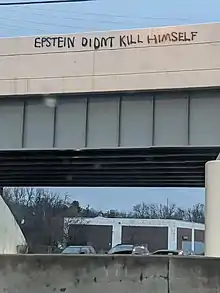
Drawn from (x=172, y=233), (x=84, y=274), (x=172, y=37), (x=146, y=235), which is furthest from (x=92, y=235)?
(x=84, y=274)

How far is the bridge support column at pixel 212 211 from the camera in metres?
13.8

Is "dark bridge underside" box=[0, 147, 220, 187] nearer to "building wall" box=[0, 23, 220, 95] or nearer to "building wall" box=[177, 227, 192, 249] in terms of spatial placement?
"building wall" box=[0, 23, 220, 95]

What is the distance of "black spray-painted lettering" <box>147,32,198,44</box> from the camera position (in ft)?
72.4

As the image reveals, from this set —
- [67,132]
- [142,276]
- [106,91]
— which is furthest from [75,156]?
[142,276]

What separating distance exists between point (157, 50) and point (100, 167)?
9.34 metres

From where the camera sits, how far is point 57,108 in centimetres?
2322

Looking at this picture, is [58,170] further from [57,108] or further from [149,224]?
[149,224]

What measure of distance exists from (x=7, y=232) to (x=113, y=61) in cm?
2298

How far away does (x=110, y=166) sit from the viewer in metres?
29.4

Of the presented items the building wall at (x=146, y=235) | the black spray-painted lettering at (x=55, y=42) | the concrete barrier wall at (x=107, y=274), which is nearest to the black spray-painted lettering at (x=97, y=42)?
the black spray-painted lettering at (x=55, y=42)

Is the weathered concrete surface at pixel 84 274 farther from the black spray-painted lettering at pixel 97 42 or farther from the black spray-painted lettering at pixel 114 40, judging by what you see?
the black spray-painted lettering at pixel 97 42

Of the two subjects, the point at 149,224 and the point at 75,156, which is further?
the point at 149,224

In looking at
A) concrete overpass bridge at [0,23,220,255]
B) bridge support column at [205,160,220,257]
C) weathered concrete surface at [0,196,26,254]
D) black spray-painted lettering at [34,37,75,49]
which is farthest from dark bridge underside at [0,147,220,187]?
bridge support column at [205,160,220,257]

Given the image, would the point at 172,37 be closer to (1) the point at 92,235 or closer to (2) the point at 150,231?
(1) the point at 92,235
